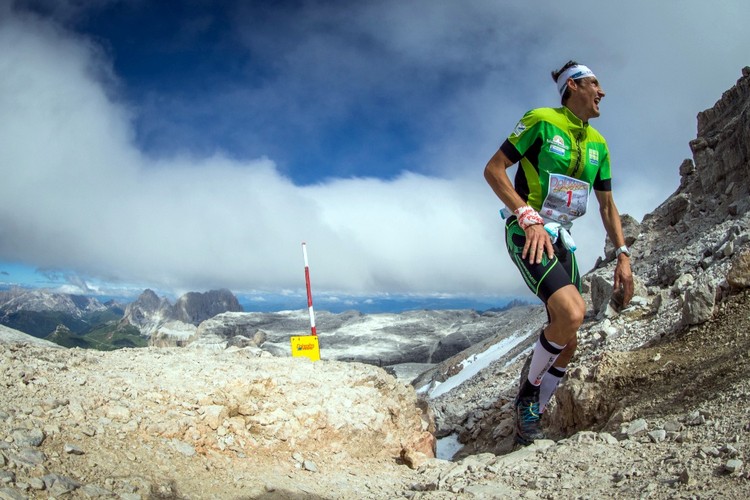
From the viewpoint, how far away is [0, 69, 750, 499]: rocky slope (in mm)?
3574

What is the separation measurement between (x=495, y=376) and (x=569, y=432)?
454 inches

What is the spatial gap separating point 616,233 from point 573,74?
209 centimetres

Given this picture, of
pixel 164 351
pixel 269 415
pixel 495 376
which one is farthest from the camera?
pixel 495 376

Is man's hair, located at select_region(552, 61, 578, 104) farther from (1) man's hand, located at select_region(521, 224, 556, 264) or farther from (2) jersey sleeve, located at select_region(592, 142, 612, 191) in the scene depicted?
(1) man's hand, located at select_region(521, 224, 556, 264)

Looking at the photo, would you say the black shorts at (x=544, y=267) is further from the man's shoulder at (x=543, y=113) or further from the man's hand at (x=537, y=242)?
the man's shoulder at (x=543, y=113)

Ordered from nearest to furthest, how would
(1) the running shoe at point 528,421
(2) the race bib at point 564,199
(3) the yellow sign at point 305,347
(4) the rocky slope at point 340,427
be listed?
(4) the rocky slope at point 340,427 < (2) the race bib at point 564,199 < (1) the running shoe at point 528,421 < (3) the yellow sign at point 305,347

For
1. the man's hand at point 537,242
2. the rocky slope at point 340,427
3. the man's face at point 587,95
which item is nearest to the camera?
the rocky slope at point 340,427

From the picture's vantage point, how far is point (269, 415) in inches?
220

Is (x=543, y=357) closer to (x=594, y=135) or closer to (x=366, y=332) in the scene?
(x=594, y=135)

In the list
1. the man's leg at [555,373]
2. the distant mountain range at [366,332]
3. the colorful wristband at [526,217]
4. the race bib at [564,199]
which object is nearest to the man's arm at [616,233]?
the race bib at [564,199]

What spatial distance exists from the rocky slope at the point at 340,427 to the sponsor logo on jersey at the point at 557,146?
2889 mm

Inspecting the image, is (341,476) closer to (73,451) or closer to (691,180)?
(73,451)

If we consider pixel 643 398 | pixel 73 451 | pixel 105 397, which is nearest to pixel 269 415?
pixel 105 397

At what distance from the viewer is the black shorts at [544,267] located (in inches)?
195
